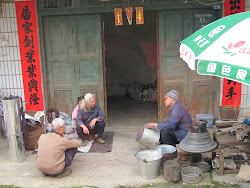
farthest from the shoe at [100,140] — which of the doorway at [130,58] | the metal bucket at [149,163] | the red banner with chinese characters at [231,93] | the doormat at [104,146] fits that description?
the doorway at [130,58]

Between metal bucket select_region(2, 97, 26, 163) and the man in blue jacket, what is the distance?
2.60 meters

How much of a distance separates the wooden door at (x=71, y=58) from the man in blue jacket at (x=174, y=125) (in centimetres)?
250

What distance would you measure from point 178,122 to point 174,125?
11cm

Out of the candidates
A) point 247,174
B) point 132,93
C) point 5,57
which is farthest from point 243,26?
point 132,93

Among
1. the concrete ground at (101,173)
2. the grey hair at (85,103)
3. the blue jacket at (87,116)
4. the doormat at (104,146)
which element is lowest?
the concrete ground at (101,173)

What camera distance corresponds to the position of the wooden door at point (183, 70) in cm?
684

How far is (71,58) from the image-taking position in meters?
7.20

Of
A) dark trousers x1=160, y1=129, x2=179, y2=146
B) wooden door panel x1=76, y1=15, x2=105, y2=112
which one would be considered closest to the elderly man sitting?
dark trousers x1=160, y1=129, x2=179, y2=146

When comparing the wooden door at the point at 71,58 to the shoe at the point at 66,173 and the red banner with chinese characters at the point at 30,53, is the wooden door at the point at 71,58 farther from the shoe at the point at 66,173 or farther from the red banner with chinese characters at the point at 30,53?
the shoe at the point at 66,173

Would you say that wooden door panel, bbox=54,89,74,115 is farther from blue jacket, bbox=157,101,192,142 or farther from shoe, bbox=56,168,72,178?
blue jacket, bbox=157,101,192,142

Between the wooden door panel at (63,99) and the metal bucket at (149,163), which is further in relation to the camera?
the wooden door panel at (63,99)

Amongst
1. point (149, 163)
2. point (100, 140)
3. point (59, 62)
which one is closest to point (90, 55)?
point (59, 62)

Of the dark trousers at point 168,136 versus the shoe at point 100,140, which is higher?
the dark trousers at point 168,136

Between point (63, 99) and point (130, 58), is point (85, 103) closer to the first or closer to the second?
point (63, 99)
